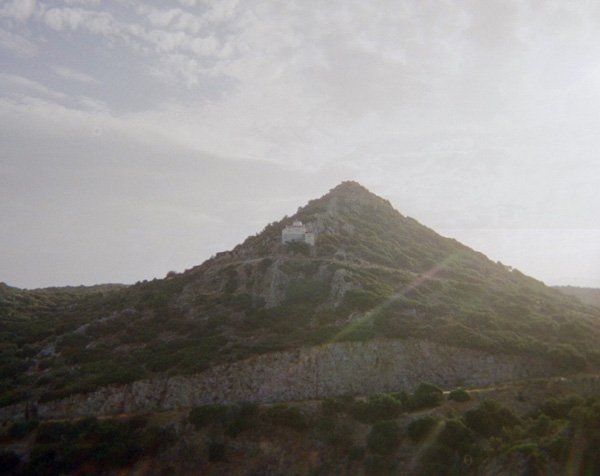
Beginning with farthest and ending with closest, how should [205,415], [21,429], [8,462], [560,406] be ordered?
[205,415]
[21,429]
[560,406]
[8,462]

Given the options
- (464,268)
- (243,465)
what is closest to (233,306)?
(243,465)

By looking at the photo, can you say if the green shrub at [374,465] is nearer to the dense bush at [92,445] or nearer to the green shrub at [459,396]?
the green shrub at [459,396]

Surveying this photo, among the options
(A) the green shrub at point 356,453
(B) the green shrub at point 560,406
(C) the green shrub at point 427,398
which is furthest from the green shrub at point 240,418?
(B) the green shrub at point 560,406

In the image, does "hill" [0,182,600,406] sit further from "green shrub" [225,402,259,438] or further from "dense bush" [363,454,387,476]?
"dense bush" [363,454,387,476]

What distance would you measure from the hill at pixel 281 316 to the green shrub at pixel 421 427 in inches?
440

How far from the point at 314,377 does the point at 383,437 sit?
9039 millimetres

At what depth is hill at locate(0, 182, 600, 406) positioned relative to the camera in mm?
38812

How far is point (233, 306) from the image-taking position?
50.7 meters

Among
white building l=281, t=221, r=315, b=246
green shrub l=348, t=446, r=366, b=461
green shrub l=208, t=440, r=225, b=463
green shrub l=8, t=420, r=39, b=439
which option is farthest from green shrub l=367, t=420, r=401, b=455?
white building l=281, t=221, r=315, b=246

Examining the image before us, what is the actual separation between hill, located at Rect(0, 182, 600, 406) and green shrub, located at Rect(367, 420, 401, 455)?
10503 millimetres

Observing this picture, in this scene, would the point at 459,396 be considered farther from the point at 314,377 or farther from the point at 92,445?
the point at 92,445

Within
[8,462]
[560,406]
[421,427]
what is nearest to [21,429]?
[8,462]

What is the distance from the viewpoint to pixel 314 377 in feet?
119

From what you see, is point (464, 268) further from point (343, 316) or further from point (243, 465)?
point (243, 465)
